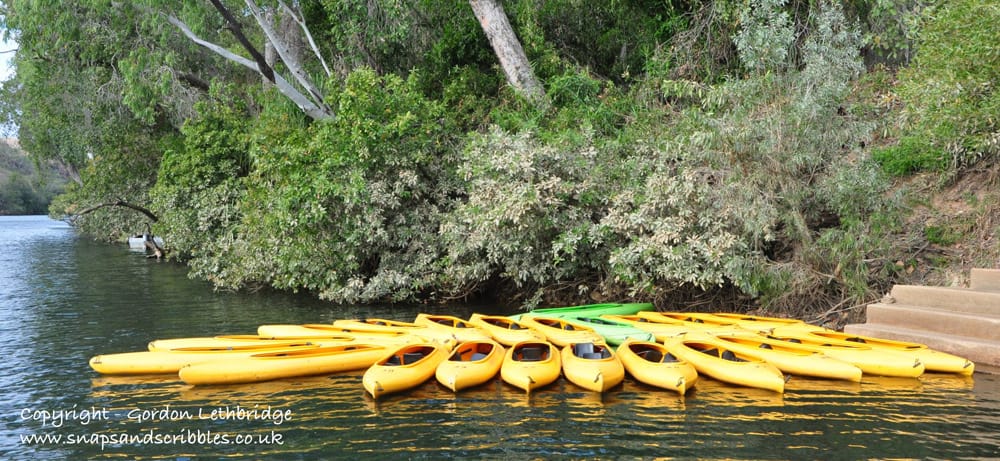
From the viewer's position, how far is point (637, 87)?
62.5 ft

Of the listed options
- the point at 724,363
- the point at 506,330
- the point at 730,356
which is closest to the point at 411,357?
the point at 506,330

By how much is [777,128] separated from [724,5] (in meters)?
6.58

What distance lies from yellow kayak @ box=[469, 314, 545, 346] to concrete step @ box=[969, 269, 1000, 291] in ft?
20.4

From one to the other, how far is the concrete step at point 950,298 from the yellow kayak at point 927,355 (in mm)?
922

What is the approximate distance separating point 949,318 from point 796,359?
2453 mm

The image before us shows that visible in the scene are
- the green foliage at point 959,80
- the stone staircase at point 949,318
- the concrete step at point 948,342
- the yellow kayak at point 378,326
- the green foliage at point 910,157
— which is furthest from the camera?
the green foliage at point 910,157

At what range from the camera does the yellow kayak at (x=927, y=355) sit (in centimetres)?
916

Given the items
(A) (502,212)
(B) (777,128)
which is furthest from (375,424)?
(B) (777,128)

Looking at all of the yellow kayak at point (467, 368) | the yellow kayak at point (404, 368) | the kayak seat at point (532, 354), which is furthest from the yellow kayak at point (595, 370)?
the yellow kayak at point (404, 368)

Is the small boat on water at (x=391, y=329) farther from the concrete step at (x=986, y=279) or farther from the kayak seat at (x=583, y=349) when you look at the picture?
the concrete step at (x=986, y=279)

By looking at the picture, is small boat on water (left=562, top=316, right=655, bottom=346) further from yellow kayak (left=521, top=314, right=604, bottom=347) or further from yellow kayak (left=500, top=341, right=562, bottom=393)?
yellow kayak (left=500, top=341, right=562, bottom=393)

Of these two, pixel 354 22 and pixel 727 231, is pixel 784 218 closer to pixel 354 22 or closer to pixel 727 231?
pixel 727 231

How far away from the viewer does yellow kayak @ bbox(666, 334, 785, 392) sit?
8945 millimetres

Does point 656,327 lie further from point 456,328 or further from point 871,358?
point 456,328
